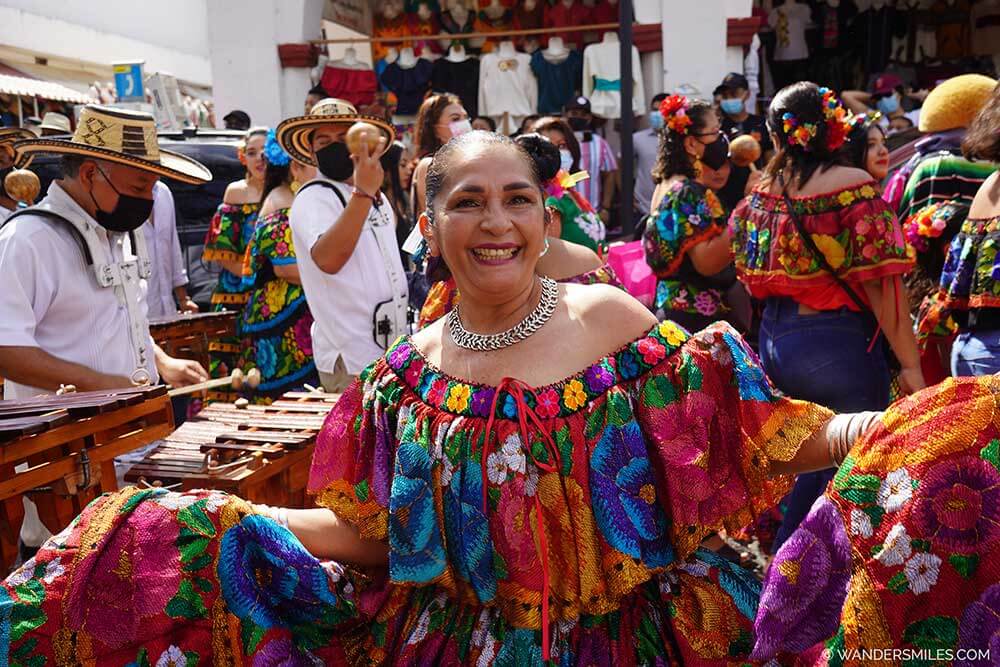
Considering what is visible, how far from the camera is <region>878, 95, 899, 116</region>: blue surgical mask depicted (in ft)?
38.0

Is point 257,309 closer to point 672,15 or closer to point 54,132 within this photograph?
point 54,132

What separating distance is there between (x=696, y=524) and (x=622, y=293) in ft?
1.99

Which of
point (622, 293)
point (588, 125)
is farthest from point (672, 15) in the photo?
point (622, 293)

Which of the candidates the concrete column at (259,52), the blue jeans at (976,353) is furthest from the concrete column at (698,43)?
the blue jeans at (976,353)

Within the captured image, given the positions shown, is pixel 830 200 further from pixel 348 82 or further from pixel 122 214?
pixel 348 82

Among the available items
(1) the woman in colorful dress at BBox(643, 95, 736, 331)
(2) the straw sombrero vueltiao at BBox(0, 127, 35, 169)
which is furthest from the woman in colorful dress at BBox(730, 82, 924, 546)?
(2) the straw sombrero vueltiao at BBox(0, 127, 35, 169)

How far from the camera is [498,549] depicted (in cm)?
218

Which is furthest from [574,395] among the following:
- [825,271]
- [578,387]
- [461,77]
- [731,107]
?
[461,77]

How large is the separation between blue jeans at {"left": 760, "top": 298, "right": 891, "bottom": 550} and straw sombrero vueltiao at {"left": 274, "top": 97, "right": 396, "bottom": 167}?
226cm

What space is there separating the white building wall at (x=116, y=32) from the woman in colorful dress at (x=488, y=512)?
2067 centimetres

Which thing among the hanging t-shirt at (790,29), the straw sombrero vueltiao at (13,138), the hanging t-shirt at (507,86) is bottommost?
the straw sombrero vueltiao at (13,138)

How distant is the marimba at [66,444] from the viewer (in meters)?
2.89

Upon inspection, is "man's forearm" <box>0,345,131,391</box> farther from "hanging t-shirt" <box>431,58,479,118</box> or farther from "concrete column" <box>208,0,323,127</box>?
"concrete column" <box>208,0,323,127</box>

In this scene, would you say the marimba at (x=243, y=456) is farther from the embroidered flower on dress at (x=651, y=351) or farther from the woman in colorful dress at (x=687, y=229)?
the woman in colorful dress at (x=687, y=229)
